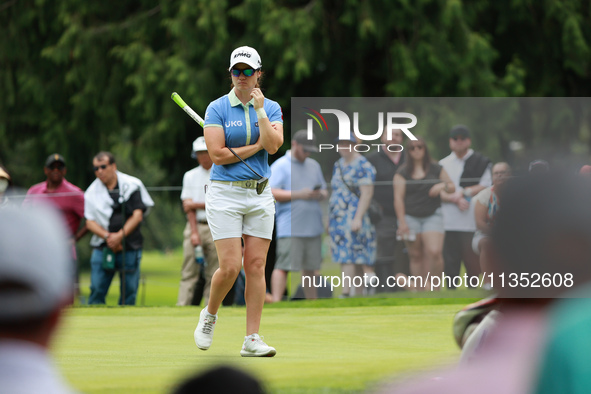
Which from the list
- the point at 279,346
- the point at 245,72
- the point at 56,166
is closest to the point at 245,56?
the point at 245,72

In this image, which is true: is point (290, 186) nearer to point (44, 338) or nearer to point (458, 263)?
point (458, 263)

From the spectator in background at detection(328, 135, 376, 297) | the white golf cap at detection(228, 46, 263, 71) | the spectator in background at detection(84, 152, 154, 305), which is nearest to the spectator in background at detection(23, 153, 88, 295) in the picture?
the spectator in background at detection(84, 152, 154, 305)

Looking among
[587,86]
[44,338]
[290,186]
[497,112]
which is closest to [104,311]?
[290,186]

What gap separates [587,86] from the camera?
18219 millimetres

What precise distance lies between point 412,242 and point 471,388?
9230 millimetres

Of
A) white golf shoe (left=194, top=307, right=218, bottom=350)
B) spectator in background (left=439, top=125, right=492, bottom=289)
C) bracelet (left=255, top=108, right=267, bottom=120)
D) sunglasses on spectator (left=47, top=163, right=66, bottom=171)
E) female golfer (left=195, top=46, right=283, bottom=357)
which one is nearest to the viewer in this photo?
bracelet (left=255, top=108, right=267, bottom=120)

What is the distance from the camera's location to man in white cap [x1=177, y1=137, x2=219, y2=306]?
11.0 m

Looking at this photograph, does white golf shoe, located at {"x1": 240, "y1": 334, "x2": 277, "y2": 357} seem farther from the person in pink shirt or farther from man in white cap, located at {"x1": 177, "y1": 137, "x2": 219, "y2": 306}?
the person in pink shirt

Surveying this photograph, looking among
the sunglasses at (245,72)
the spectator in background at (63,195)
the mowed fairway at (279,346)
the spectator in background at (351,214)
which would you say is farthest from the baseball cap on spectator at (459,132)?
the sunglasses at (245,72)

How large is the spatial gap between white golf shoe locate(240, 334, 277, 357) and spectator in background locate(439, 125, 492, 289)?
15.3 ft

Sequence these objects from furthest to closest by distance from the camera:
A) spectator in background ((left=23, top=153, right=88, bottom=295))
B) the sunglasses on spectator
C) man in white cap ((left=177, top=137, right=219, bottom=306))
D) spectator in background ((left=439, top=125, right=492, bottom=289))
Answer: the sunglasses on spectator → spectator in background ((left=23, top=153, right=88, bottom=295)) → man in white cap ((left=177, top=137, right=219, bottom=306)) → spectator in background ((left=439, top=125, right=492, bottom=289))

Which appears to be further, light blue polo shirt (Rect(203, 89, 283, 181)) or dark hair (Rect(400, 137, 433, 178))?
dark hair (Rect(400, 137, 433, 178))

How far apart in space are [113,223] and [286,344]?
15.6 feet

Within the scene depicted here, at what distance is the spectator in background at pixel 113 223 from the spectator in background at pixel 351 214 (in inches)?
88.9
